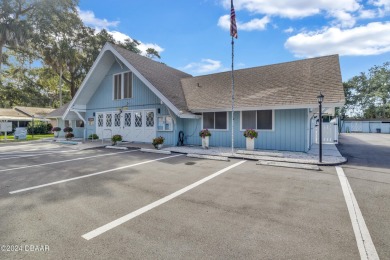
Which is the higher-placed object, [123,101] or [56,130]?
[123,101]

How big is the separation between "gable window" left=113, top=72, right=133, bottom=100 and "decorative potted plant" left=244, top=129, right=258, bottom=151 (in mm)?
9444

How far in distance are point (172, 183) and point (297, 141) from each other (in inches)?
304

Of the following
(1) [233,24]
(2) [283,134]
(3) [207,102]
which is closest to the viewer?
(1) [233,24]

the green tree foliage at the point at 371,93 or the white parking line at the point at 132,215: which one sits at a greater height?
the green tree foliage at the point at 371,93

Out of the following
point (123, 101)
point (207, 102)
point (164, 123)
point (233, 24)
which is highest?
point (233, 24)

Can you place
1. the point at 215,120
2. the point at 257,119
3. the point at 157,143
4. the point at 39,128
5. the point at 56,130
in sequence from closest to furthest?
1. the point at 257,119
2. the point at 157,143
3. the point at 215,120
4. the point at 56,130
5. the point at 39,128

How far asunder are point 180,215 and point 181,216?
46mm

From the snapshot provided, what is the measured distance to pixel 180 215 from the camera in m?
3.64

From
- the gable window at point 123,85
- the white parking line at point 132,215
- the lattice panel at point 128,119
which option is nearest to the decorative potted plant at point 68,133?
the gable window at point 123,85

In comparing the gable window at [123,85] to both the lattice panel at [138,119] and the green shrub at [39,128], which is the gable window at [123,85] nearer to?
the lattice panel at [138,119]

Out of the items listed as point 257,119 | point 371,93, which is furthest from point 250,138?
point 371,93

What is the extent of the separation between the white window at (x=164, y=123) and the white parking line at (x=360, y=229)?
33.5 feet

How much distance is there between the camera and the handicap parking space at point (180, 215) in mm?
2666

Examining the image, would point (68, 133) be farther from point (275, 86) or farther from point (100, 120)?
point (275, 86)
